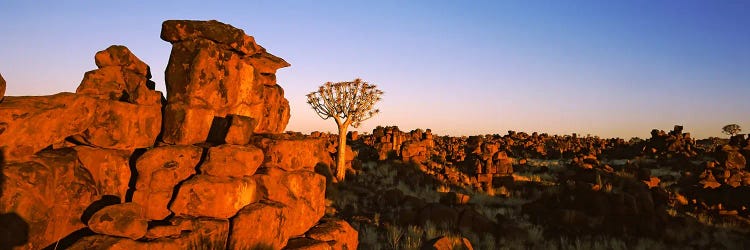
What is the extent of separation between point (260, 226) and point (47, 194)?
123 inches

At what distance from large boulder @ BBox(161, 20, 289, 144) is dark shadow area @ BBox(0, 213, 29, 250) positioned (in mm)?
2704

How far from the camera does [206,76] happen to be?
870 centimetres

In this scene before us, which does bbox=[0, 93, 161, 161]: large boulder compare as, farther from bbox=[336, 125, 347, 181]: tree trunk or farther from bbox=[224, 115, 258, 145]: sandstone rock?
bbox=[336, 125, 347, 181]: tree trunk

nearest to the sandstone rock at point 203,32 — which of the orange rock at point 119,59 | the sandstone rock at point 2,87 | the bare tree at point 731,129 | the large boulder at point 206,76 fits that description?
the large boulder at point 206,76

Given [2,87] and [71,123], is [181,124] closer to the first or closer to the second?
[71,123]

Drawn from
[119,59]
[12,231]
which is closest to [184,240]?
[12,231]

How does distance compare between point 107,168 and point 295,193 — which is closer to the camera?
point 107,168

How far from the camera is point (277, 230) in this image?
27.0 feet

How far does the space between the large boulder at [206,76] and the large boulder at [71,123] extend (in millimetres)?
511

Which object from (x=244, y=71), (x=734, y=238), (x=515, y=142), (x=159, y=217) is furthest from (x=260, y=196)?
(x=515, y=142)

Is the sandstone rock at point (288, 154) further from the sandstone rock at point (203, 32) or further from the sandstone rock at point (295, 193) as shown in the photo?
the sandstone rock at point (203, 32)

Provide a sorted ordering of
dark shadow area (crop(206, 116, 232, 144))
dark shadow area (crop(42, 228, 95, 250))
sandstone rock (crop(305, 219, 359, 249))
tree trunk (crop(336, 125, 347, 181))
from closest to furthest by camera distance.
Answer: dark shadow area (crop(42, 228, 95, 250)) < dark shadow area (crop(206, 116, 232, 144)) < sandstone rock (crop(305, 219, 359, 249)) < tree trunk (crop(336, 125, 347, 181))

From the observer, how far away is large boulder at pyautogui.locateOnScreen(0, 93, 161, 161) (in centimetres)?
610

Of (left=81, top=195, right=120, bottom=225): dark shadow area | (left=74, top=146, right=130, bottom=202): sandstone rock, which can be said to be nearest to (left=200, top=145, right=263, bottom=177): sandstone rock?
(left=74, top=146, right=130, bottom=202): sandstone rock
